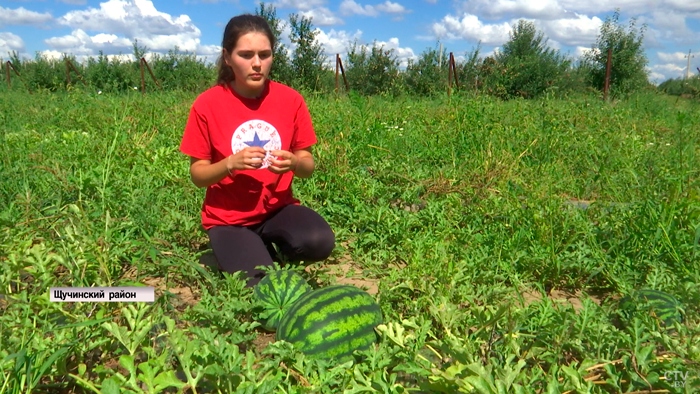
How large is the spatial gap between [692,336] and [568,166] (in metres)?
3.15

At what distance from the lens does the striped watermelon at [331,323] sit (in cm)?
184

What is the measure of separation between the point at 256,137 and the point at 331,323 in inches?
50.5

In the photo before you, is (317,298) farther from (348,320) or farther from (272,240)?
(272,240)

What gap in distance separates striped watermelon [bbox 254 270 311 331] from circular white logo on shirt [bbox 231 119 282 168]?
2.37 feet

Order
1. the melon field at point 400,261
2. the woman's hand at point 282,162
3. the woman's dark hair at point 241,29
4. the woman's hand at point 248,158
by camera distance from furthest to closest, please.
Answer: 1. the woman's dark hair at point 241,29
2. the woman's hand at point 282,162
3. the woman's hand at point 248,158
4. the melon field at point 400,261

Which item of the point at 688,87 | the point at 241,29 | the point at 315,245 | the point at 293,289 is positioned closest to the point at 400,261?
the point at 315,245

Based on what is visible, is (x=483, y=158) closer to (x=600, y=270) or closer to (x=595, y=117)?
(x=600, y=270)

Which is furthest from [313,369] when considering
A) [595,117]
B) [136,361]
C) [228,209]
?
[595,117]

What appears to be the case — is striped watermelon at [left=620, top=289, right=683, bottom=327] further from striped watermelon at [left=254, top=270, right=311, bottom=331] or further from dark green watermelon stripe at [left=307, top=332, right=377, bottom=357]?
striped watermelon at [left=254, top=270, right=311, bottom=331]

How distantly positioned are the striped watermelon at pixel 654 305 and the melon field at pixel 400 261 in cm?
3

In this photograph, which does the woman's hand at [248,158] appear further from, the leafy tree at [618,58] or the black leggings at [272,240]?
the leafy tree at [618,58]

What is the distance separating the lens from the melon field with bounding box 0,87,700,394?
1.60m

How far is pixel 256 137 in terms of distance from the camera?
2.72 metres

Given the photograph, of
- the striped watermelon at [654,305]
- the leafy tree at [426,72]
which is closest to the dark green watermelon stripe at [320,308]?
the striped watermelon at [654,305]
